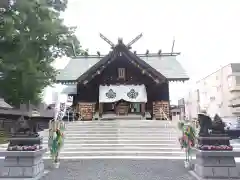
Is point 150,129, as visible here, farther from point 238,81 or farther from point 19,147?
point 238,81

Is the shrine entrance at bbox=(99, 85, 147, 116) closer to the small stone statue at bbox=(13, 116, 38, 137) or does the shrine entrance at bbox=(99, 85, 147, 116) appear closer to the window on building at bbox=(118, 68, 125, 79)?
the window on building at bbox=(118, 68, 125, 79)

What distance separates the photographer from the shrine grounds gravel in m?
6.79

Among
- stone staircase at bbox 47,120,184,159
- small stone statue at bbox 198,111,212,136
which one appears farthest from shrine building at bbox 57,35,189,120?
small stone statue at bbox 198,111,212,136

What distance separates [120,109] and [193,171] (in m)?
12.7

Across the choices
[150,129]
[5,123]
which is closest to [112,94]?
[150,129]

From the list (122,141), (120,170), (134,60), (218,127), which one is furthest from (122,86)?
(218,127)

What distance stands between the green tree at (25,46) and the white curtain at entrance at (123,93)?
18.8 ft

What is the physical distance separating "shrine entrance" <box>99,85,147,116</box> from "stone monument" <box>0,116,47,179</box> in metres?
12.5

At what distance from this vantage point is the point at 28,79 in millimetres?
20094

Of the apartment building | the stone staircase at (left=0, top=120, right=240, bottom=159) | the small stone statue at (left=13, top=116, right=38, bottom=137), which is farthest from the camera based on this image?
the apartment building

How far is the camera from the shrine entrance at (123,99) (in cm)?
1933

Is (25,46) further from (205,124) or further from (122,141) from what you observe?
(205,124)

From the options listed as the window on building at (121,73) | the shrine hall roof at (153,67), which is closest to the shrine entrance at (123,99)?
the window on building at (121,73)

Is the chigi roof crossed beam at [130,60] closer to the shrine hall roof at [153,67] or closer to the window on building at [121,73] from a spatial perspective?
the shrine hall roof at [153,67]
